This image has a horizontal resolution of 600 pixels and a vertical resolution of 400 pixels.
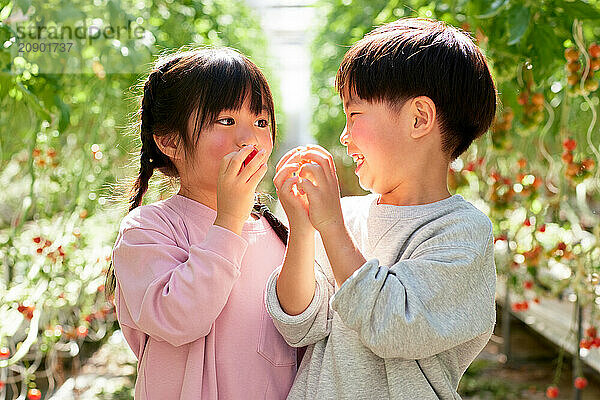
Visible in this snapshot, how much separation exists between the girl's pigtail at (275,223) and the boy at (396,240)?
14 cm

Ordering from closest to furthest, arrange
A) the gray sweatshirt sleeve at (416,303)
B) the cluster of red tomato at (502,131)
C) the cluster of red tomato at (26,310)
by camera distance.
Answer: the gray sweatshirt sleeve at (416,303), the cluster of red tomato at (26,310), the cluster of red tomato at (502,131)

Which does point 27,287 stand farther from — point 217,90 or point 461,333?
point 461,333

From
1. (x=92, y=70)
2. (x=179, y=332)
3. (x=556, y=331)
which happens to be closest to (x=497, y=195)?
(x=556, y=331)

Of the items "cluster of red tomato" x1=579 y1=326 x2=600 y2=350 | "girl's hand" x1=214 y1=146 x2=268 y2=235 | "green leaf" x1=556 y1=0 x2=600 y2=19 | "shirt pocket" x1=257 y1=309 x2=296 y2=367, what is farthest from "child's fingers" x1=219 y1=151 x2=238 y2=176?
"cluster of red tomato" x1=579 y1=326 x2=600 y2=350

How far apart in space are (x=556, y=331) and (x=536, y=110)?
161 centimetres

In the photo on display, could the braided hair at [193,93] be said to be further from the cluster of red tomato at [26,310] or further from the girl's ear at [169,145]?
the cluster of red tomato at [26,310]

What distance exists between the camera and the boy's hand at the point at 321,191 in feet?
3.05

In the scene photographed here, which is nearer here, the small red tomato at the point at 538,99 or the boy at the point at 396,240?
the boy at the point at 396,240

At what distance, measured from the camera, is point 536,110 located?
7.37 ft

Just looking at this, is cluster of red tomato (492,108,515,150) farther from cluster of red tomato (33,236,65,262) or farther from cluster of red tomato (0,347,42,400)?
cluster of red tomato (0,347,42,400)

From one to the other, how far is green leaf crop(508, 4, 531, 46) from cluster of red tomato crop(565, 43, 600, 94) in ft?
1.35

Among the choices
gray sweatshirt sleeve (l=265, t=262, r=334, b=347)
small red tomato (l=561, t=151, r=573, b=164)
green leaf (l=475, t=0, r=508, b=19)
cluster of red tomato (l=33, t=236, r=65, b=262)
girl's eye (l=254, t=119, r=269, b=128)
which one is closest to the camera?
gray sweatshirt sleeve (l=265, t=262, r=334, b=347)

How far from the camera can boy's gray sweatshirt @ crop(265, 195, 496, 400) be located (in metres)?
0.88

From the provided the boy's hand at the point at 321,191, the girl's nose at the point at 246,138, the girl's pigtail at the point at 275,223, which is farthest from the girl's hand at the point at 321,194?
the girl's pigtail at the point at 275,223
